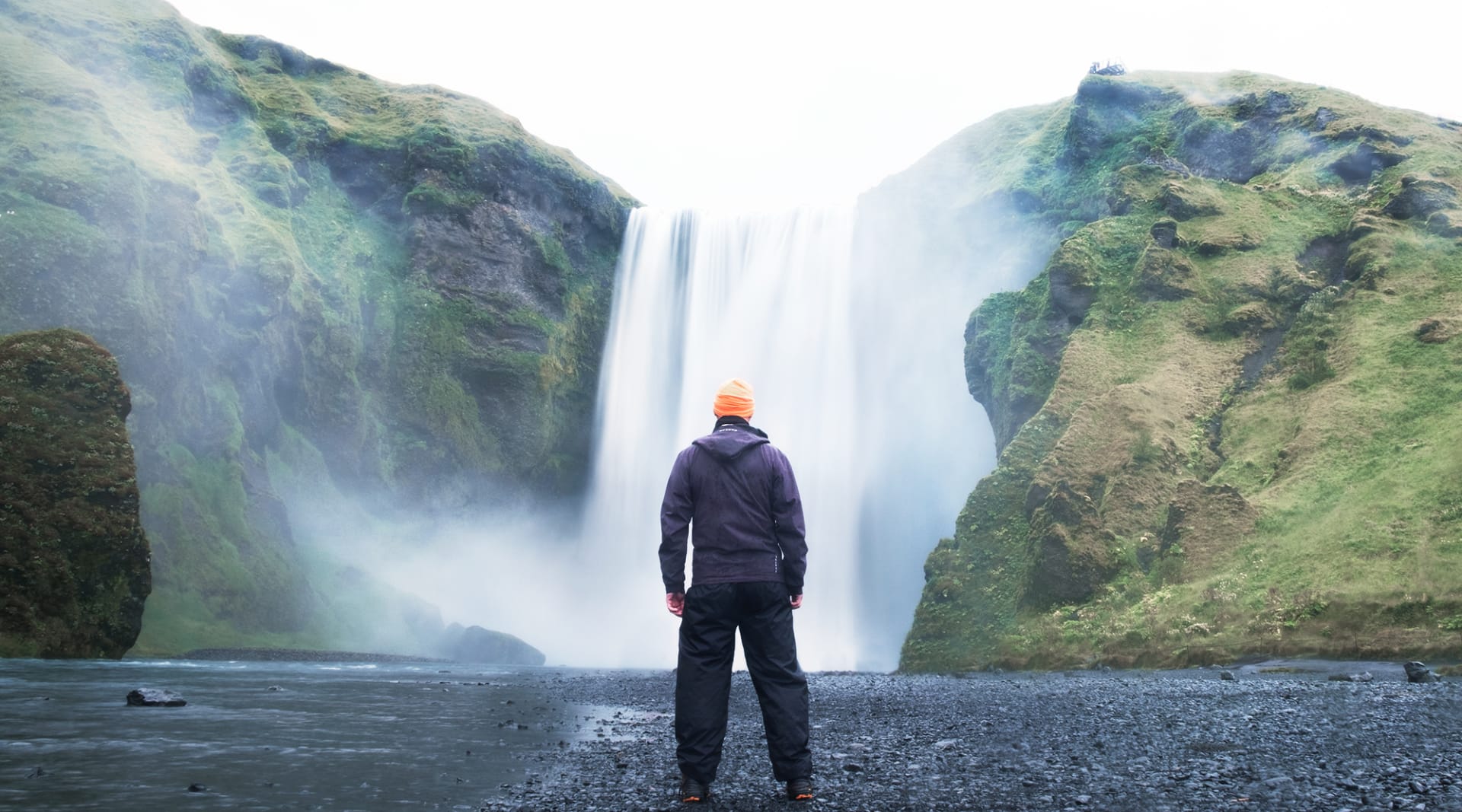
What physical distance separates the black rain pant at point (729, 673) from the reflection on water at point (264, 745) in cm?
137

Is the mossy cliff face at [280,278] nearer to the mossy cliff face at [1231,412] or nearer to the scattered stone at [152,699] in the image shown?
the scattered stone at [152,699]

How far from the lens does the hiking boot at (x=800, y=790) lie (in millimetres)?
5820

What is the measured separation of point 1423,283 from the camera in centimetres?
2897

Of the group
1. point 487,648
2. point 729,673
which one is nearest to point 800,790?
point 729,673

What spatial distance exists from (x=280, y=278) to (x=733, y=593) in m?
44.5

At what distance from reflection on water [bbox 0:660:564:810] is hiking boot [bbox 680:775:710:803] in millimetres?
1225

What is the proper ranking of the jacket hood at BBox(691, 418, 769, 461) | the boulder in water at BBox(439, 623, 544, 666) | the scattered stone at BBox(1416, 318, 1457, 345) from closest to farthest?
the jacket hood at BBox(691, 418, 769, 461), the scattered stone at BBox(1416, 318, 1457, 345), the boulder in water at BBox(439, 623, 544, 666)

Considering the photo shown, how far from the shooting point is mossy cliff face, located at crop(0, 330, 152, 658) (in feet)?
81.5

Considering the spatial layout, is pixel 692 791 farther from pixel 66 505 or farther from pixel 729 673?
pixel 66 505

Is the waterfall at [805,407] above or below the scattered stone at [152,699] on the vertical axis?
above

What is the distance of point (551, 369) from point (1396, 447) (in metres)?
40.7

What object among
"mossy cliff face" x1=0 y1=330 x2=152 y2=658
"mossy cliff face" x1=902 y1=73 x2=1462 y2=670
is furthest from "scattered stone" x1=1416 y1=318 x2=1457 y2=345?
"mossy cliff face" x1=0 y1=330 x2=152 y2=658

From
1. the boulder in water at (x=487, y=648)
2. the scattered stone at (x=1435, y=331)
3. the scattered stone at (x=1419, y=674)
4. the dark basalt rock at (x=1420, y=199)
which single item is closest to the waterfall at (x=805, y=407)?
the boulder in water at (x=487, y=648)

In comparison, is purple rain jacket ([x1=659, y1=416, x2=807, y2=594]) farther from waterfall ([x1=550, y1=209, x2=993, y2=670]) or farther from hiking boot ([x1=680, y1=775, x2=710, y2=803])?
waterfall ([x1=550, y1=209, x2=993, y2=670])
